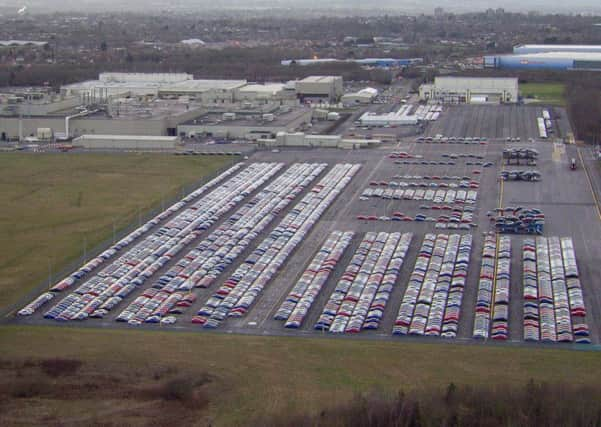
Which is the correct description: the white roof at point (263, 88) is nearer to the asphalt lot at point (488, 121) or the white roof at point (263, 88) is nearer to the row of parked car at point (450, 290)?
the asphalt lot at point (488, 121)

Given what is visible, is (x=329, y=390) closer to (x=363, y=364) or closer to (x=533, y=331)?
(x=363, y=364)

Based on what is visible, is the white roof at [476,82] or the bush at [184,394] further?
the white roof at [476,82]

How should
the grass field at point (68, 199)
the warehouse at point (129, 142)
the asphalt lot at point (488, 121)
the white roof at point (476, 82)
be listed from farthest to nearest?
the white roof at point (476, 82) → the asphalt lot at point (488, 121) → the warehouse at point (129, 142) → the grass field at point (68, 199)

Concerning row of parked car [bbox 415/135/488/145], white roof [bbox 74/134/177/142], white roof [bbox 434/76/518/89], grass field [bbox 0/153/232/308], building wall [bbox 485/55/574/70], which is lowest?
grass field [bbox 0/153/232/308]

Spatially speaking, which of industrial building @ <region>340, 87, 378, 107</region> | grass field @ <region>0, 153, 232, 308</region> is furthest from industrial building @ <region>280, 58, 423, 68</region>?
grass field @ <region>0, 153, 232, 308</region>

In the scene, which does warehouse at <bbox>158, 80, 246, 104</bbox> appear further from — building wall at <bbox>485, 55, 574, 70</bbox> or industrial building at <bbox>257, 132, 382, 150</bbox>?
building wall at <bbox>485, 55, 574, 70</bbox>

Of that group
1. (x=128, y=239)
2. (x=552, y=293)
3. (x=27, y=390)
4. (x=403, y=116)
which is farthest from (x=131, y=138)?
(x=27, y=390)

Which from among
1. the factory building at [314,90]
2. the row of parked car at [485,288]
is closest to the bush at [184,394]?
the row of parked car at [485,288]
